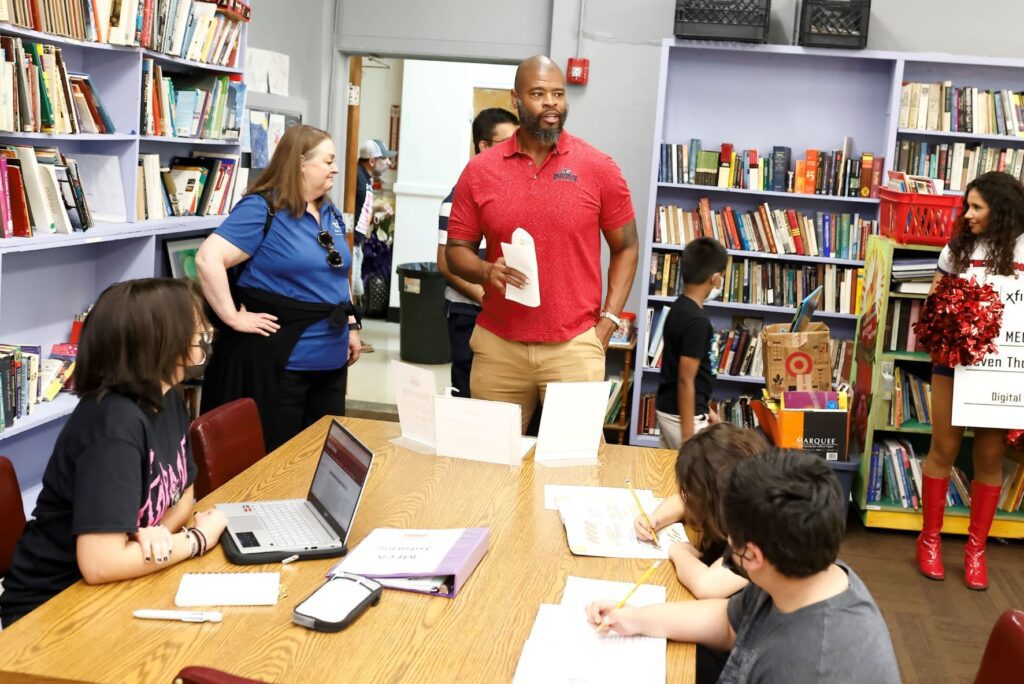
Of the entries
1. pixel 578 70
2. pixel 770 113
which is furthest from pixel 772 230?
pixel 578 70

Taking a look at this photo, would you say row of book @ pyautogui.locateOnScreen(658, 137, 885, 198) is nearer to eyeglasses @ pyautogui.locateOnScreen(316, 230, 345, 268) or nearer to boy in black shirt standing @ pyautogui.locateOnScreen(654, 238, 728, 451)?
boy in black shirt standing @ pyautogui.locateOnScreen(654, 238, 728, 451)

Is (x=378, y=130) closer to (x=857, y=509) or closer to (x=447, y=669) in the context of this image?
(x=857, y=509)

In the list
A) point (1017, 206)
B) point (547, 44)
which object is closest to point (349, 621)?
point (1017, 206)

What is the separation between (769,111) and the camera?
6035 mm

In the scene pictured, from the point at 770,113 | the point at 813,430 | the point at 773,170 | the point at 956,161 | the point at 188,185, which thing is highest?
the point at 770,113

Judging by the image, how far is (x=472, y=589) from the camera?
2.07 meters

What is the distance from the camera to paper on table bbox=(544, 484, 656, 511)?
103 inches

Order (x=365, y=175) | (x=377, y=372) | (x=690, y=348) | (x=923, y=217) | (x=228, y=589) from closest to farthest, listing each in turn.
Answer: (x=228, y=589)
(x=690, y=348)
(x=923, y=217)
(x=377, y=372)
(x=365, y=175)

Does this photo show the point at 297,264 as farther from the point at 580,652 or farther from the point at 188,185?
the point at 580,652

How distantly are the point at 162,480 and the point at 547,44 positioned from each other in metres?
4.66

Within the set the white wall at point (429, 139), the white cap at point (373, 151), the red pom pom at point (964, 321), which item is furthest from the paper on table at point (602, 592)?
the white wall at point (429, 139)

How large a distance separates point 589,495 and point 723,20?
12.1 feet

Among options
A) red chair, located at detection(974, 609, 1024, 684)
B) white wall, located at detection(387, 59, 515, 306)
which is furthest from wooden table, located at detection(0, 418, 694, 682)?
white wall, located at detection(387, 59, 515, 306)

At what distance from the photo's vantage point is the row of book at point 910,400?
194 inches
